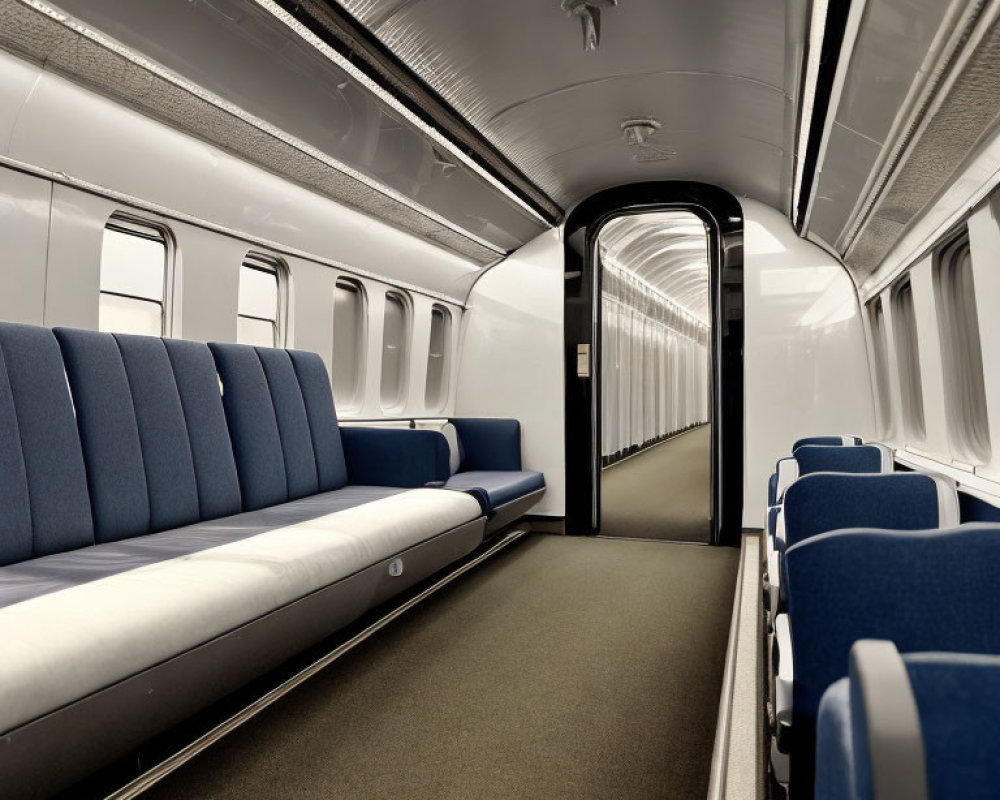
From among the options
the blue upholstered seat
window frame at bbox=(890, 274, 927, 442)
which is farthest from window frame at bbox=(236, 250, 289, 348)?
the blue upholstered seat

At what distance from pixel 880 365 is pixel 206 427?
5.17 metres

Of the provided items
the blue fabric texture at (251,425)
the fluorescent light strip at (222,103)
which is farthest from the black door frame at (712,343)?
the blue fabric texture at (251,425)

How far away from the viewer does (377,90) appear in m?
3.74

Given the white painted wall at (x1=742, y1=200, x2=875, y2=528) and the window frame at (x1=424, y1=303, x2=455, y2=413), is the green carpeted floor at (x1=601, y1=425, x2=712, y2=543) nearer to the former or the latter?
the white painted wall at (x1=742, y1=200, x2=875, y2=528)

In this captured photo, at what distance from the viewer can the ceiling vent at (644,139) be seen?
5.14m

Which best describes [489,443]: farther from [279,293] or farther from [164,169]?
[164,169]

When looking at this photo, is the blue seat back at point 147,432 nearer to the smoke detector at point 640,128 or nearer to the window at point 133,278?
the window at point 133,278

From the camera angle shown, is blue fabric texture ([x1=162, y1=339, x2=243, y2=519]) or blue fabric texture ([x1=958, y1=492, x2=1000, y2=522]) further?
blue fabric texture ([x1=162, y1=339, x2=243, y2=519])

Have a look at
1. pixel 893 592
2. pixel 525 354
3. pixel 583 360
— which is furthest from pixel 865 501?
pixel 525 354

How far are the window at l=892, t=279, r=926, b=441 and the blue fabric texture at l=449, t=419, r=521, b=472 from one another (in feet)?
10.5

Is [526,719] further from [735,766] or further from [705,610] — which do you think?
[705,610]

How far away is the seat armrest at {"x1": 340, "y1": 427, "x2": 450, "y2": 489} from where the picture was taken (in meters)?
4.89

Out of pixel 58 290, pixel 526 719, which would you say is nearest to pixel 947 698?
pixel 526 719

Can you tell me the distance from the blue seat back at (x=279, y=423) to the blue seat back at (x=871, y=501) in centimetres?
300
